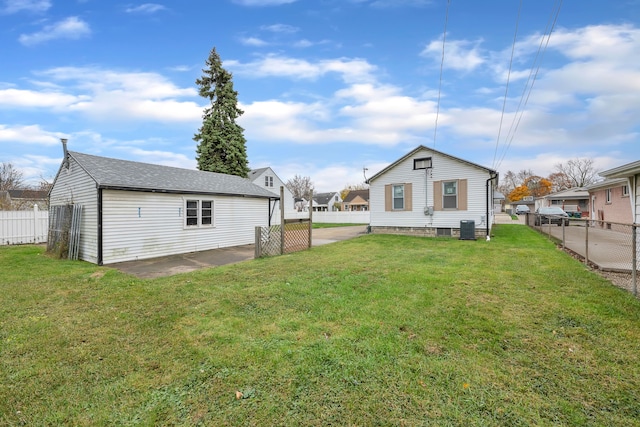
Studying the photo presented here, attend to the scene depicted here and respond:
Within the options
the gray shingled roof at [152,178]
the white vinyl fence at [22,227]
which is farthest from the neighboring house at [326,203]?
the white vinyl fence at [22,227]

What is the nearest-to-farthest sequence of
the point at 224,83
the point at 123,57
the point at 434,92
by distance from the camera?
the point at 123,57 → the point at 434,92 → the point at 224,83

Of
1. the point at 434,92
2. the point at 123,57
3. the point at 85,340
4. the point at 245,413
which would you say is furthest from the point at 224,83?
the point at 245,413

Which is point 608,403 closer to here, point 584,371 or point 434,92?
point 584,371

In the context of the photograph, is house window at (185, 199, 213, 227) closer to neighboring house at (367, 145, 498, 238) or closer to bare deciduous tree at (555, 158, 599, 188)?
neighboring house at (367, 145, 498, 238)

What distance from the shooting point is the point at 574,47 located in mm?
10094

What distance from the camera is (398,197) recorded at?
645 inches

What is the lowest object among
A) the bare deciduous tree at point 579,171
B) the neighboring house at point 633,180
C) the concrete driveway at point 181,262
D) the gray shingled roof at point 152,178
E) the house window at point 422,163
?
the concrete driveway at point 181,262

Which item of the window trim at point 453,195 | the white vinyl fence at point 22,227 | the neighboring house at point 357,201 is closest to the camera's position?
the white vinyl fence at point 22,227

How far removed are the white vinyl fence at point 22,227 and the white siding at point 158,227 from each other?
8.09 m

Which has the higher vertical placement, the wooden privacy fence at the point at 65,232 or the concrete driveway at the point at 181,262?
the wooden privacy fence at the point at 65,232

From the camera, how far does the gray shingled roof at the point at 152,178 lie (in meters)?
9.38

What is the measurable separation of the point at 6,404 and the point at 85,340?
1252 millimetres

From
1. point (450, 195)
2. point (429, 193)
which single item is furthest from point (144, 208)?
point (450, 195)

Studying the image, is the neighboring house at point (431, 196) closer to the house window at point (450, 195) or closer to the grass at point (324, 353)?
the house window at point (450, 195)
